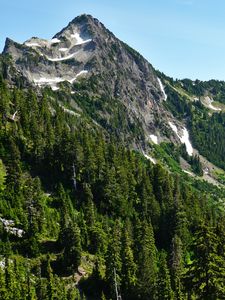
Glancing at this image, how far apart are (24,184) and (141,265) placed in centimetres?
3712

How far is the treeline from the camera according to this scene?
244 ft

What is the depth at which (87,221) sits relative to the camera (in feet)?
332

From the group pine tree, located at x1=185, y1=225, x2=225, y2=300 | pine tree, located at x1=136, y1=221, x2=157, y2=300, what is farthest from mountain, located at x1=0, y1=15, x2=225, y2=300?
pine tree, located at x1=136, y1=221, x2=157, y2=300

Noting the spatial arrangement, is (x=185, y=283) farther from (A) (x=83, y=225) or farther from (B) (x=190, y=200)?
(B) (x=190, y=200)

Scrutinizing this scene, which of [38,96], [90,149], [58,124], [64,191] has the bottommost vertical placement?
[64,191]

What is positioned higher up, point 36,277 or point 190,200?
point 190,200

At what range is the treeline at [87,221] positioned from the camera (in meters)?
74.2

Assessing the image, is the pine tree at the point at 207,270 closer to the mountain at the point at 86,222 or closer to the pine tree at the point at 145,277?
the mountain at the point at 86,222

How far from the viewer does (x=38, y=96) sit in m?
171

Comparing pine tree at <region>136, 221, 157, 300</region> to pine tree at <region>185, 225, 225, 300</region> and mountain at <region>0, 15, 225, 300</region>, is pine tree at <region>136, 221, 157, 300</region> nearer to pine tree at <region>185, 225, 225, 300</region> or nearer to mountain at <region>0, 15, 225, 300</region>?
mountain at <region>0, 15, 225, 300</region>

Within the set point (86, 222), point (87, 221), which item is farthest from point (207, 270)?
point (87, 221)

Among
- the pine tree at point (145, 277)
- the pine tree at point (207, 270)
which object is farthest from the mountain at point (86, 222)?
the pine tree at point (145, 277)

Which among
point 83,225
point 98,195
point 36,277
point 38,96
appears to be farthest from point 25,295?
point 38,96

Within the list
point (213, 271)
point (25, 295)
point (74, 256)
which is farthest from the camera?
point (74, 256)
